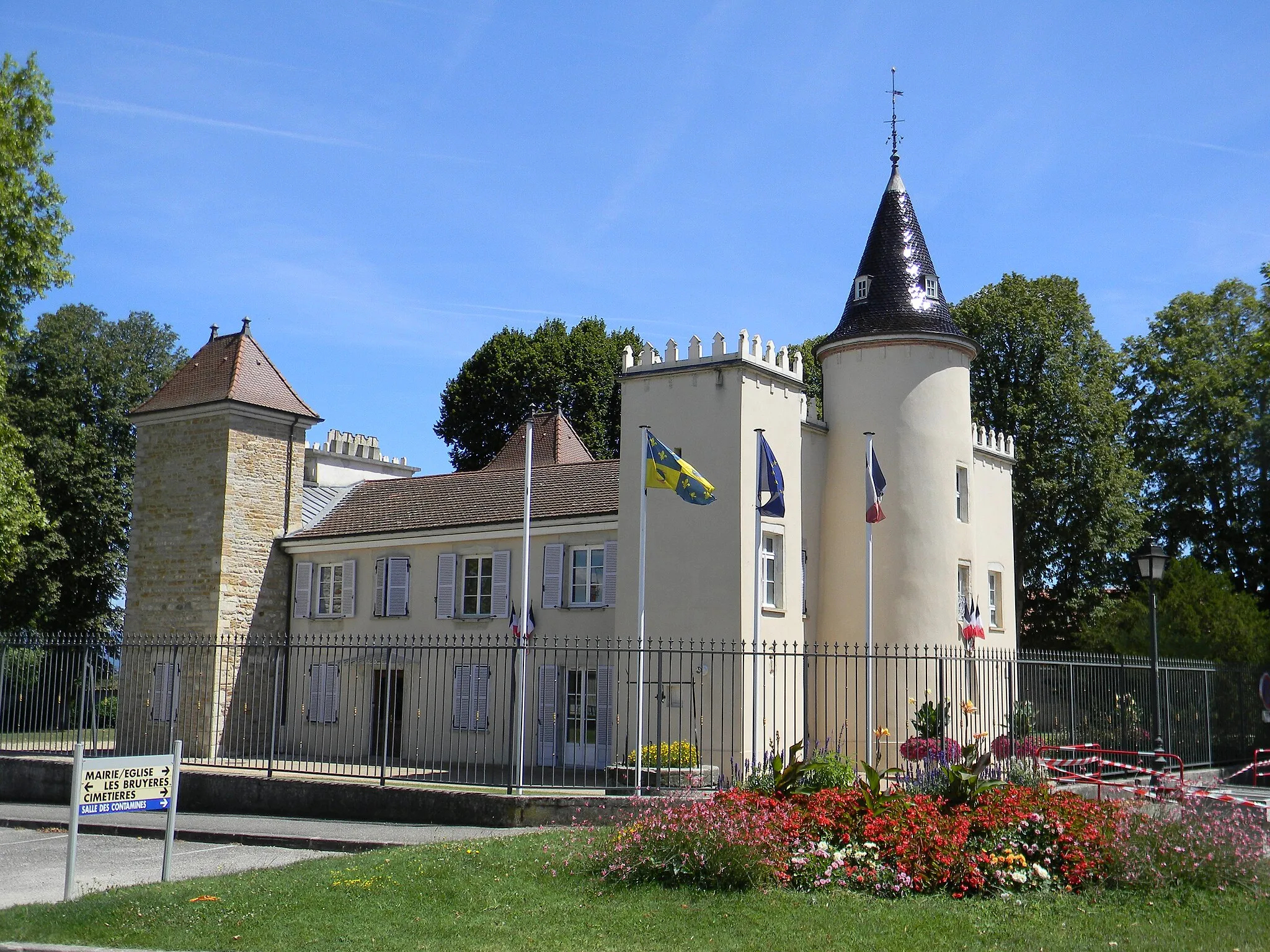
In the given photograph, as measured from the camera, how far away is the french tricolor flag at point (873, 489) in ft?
68.8

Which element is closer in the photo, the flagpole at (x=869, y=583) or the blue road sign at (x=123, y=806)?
the blue road sign at (x=123, y=806)

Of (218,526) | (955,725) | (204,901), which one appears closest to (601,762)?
(955,725)

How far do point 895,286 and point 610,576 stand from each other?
8.21 metres

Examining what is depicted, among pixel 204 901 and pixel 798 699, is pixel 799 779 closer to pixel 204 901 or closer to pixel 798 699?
pixel 204 901

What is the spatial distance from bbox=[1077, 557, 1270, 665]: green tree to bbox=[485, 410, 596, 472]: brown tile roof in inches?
549

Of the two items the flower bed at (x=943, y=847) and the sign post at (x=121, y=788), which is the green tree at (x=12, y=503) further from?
the flower bed at (x=943, y=847)

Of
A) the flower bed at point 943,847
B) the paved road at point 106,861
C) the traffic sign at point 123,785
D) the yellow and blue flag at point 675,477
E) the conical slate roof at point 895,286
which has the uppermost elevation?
the conical slate roof at point 895,286

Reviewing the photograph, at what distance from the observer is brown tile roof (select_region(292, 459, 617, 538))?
2583cm

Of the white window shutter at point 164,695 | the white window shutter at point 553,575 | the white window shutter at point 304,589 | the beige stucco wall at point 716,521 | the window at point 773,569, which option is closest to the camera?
the beige stucco wall at point 716,521

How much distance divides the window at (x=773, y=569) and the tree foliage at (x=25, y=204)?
15.1 metres

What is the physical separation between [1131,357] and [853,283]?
60.0 feet

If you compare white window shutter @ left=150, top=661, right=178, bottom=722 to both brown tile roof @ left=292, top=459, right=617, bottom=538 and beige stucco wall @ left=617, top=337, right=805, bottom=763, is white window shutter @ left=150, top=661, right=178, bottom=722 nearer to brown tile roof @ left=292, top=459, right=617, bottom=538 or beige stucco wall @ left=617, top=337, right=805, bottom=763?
brown tile roof @ left=292, top=459, right=617, bottom=538

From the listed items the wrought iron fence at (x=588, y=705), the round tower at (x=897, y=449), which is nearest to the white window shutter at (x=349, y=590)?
the wrought iron fence at (x=588, y=705)

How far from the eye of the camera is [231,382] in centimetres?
2858
